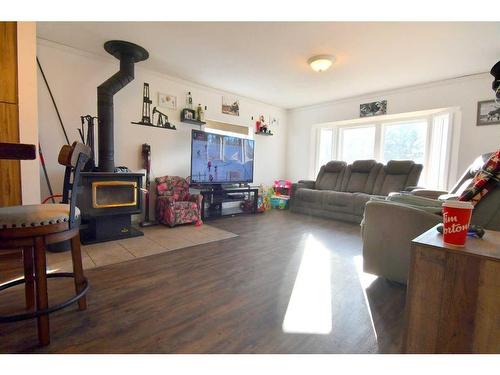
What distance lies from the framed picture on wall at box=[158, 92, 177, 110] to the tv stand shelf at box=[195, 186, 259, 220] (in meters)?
1.33

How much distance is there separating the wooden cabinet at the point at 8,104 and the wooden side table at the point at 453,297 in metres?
2.81

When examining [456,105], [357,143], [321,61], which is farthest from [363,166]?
[321,61]

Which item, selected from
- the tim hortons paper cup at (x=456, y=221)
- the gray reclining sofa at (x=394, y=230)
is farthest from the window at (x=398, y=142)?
the tim hortons paper cup at (x=456, y=221)

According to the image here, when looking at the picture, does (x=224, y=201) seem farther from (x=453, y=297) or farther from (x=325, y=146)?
(x=453, y=297)

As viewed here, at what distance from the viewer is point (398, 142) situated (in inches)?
171

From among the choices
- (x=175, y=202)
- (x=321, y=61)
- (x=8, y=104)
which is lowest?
(x=175, y=202)

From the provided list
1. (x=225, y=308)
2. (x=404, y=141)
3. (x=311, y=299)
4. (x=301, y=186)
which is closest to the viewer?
(x=225, y=308)

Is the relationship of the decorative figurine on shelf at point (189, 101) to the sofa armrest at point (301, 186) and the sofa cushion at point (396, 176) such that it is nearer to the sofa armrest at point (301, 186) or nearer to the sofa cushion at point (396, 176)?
the sofa armrest at point (301, 186)

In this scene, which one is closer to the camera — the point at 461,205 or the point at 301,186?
the point at 461,205

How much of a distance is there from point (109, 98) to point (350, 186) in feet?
12.6

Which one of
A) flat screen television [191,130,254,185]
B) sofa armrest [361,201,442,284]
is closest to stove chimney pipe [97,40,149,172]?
flat screen television [191,130,254,185]

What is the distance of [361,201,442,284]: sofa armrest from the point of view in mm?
1539

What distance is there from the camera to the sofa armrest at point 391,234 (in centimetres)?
154

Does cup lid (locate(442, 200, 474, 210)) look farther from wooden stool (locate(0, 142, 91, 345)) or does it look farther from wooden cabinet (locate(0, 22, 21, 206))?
wooden cabinet (locate(0, 22, 21, 206))
